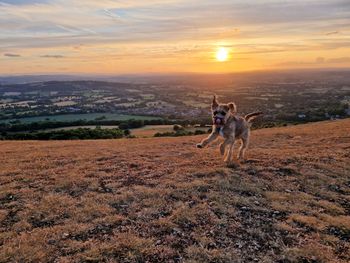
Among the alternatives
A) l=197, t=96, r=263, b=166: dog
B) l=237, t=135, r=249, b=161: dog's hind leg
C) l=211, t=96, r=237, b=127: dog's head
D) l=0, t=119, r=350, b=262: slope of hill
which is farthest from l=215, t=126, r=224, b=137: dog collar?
l=237, t=135, r=249, b=161: dog's hind leg

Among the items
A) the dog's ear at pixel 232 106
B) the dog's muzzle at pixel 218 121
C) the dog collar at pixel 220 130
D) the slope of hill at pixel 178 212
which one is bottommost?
the slope of hill at pixel 178 212

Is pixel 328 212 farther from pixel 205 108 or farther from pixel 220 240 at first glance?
pixel 205 108

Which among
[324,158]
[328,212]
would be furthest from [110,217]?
[324,158]

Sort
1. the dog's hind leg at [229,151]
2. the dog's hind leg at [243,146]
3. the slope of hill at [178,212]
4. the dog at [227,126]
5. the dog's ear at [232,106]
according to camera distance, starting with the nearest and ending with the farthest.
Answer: the slope of hill at [178,212], the dog at [227,126], the dog's ear at [232,106], the dog's hind leg at [229,151], the dog's hind leg at [243,146]

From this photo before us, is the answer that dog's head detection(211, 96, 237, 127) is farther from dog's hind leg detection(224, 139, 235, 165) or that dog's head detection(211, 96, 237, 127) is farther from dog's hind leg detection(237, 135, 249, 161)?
dog's hind leg detection(237, 135, 249, 161)

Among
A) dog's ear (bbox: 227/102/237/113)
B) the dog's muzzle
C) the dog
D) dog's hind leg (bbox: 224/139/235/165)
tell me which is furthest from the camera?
dog's hind leg (bbox: 224/139/235/165)

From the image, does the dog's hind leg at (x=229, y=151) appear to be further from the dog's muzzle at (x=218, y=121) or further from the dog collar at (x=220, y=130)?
the dog's muzzle at (x=218, y=121)

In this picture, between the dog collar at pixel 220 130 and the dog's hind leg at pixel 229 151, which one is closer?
the dog collar at pixel 220 130

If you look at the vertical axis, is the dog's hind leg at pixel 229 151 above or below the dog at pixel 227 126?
below

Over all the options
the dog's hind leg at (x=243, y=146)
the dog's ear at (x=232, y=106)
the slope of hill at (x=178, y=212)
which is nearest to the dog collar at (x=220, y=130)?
the dog's ear at (x=232, y=106)
